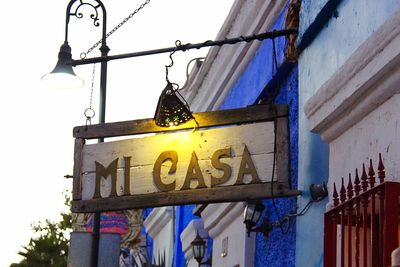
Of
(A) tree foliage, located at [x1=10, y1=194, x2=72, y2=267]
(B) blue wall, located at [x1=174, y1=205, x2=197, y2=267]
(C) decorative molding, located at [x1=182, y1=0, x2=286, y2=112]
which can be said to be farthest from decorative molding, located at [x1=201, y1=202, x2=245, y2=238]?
(A) tree foliage, located at [x1=10, y1=194, x2=72, y2=267]

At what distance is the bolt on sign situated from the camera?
6816 millimetres

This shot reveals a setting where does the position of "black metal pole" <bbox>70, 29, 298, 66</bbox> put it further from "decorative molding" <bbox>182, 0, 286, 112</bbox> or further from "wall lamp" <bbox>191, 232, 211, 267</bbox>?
"wall lamp" <bbox>191, 232, 211, 267</bbox>

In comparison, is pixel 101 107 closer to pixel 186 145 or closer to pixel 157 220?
pixel 186 145

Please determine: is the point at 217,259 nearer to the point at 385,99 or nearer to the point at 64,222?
the point at 385,99

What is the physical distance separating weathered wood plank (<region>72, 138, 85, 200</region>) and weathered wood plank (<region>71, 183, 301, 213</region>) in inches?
2.6

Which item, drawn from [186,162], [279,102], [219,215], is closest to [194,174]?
[186,162]

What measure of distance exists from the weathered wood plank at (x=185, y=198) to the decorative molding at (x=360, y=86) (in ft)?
2.01

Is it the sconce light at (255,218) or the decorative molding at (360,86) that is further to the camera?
the sconce light at (255,218)

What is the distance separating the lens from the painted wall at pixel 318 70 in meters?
6.34

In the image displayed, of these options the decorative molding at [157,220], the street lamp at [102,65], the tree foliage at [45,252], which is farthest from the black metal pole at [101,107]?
the tree foliage at [45,252]

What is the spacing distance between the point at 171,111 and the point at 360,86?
2.17 m

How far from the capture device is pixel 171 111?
7.30 m

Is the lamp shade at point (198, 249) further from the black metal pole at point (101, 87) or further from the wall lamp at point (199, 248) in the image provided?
the black metal pole at point (101, 87)

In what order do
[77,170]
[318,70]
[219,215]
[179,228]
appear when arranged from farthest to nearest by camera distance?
1. [179,228]
2. [219,215]
3. [77,170]
4. [318,70]
